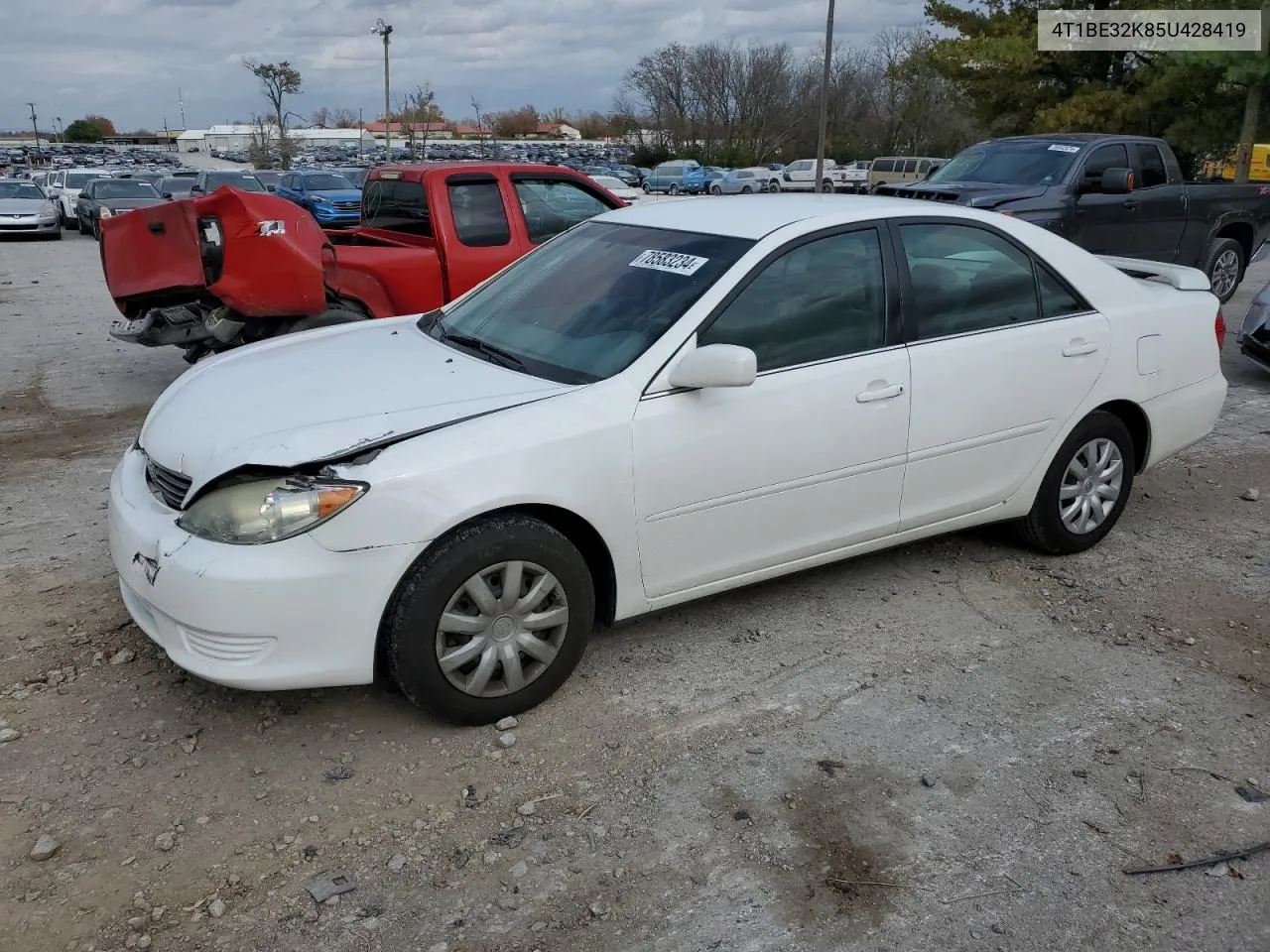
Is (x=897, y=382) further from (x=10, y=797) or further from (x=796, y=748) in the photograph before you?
(x=10, y=797)

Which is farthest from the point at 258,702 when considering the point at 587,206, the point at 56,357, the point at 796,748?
the point at 56,357

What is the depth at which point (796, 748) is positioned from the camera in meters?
3.33

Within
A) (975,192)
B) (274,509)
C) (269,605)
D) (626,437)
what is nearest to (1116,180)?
(975,192)

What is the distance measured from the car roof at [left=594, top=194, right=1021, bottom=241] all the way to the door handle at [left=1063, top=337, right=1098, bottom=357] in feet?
2.09

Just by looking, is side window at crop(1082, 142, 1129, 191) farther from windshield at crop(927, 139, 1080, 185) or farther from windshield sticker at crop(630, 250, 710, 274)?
windshield sticker at crop(630, 250, 710, 274)

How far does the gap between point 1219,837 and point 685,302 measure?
7.66 ft

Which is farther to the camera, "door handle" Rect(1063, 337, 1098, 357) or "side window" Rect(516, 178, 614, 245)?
"side window" Rect(516, 178, 614, 245)

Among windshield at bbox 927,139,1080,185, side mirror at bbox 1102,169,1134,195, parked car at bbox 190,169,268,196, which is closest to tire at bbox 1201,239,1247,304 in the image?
side mirror at bbox 1102,169,1134,195

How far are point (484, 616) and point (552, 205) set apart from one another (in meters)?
5.19

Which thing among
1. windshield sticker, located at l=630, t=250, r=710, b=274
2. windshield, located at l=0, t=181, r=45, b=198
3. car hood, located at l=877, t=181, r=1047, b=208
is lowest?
windshield sticker, located at l=630, t=250, r=710, b=274

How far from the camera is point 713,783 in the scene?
3.14 metres

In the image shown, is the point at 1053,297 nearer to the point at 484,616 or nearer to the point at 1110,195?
the point at 484,616

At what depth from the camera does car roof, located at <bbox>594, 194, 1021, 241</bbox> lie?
401 centimetres

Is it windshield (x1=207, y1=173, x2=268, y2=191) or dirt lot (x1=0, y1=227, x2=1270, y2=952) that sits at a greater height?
windshield (x1=207, y1=173, x2=268, y2=191)
